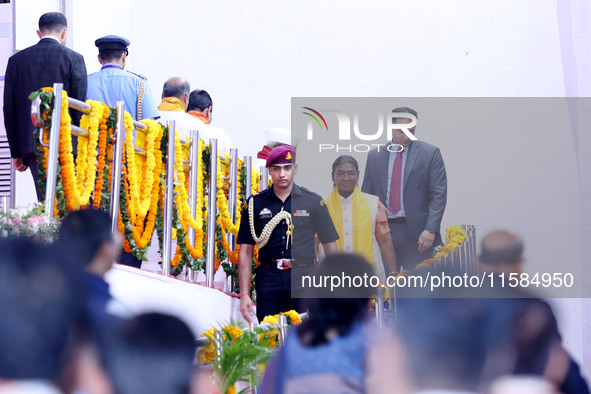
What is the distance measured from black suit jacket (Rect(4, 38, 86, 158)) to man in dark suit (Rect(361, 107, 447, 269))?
177 centimetres

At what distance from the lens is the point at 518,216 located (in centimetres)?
674

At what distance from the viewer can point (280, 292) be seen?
4461mm

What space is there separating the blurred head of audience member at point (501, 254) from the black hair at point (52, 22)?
3183 millimetres

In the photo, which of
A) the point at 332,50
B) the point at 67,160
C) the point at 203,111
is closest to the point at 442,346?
the point at 67,160

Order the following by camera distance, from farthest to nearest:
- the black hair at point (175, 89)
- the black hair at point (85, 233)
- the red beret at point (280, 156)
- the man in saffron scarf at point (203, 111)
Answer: the man in saffron scarf at point (203, 111), the black hair at point (175, 89), the red beret at point (280, 156), the black hair at point (85, 233)

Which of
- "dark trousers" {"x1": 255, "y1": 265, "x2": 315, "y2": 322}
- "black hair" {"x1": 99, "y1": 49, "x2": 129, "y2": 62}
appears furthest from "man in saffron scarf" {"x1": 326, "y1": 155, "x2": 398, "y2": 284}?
"black hair" {"x1": 99, "y1": 49, "x2": 129, "y2": 62}

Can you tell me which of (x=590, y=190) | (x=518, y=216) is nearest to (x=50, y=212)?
(x=590, y=190)

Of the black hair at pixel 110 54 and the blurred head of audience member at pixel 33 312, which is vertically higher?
the black hair at pixel 110 54

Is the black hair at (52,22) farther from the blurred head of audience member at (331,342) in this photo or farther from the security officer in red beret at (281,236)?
the blurred head of audience member at (331,342)

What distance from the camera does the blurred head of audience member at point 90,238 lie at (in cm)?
212

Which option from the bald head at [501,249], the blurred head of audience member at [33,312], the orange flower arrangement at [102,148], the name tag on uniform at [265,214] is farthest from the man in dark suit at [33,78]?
the blurred head of audience member at [33,312]

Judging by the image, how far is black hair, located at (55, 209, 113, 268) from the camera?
2111 mm

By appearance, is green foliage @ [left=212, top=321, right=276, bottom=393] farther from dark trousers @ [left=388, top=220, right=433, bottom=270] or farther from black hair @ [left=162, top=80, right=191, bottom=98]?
black hair @ [left=162, top=80, right=191, bottom=98]

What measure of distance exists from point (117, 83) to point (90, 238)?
3088 millimetres
